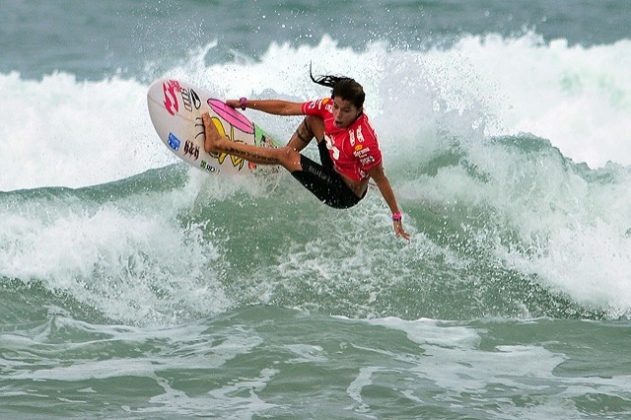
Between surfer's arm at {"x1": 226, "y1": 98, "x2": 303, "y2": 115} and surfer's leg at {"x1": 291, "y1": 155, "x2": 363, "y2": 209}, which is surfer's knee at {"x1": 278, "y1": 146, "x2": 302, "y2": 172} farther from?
surfer's arm at {"x1": 226, "y1": 98, "x2": 303, "y2": 115}

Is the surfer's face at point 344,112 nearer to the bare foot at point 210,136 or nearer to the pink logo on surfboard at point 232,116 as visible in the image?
the bare foot at point 210,136

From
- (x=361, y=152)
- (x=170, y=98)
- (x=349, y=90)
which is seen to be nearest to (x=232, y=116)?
(x=170, y=98)

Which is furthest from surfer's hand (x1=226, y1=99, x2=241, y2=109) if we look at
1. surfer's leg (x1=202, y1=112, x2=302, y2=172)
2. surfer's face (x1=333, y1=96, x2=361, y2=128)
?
surfer's face (x1=333, y1=96, x2=361, y2=128)

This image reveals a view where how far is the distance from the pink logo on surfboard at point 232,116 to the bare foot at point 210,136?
0.56 feet

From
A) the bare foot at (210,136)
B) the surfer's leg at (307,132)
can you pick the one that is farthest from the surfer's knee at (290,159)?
the bare foot at (210,136)

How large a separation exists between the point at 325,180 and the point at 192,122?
1.22 metres

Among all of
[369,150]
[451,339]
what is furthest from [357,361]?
[369,150]

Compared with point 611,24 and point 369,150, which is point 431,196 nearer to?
point 369,150

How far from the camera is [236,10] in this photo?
→ 20.8m

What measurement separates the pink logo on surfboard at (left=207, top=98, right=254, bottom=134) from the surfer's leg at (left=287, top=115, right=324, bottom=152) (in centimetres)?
61

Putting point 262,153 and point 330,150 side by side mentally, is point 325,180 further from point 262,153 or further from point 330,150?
point 262,153

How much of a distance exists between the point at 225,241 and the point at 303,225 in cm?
71

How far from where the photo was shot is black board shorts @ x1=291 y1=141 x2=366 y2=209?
852 centimetres

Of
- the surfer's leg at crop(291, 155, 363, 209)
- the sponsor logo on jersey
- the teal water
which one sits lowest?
the teal water
